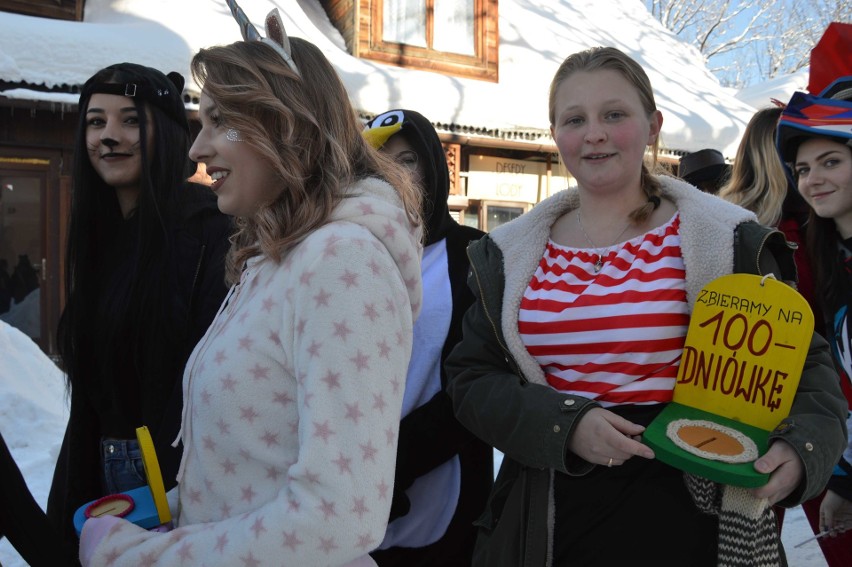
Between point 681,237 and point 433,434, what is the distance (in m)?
0.89

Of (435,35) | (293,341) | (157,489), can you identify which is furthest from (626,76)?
(435,35)

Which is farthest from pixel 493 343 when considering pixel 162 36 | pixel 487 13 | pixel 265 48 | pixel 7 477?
pixel 487 13

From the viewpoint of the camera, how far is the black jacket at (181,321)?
2023mm

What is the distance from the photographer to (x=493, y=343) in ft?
5.49

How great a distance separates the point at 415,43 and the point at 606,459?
9.86m

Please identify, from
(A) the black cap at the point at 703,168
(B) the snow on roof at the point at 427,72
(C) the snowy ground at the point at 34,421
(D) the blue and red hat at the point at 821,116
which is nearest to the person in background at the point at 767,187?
(D) the blue and red hat at the point at 821,116

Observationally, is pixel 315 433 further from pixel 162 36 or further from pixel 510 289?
pixel 162 36

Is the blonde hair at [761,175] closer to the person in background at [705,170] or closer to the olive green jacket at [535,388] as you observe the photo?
the person in background at [705,170]

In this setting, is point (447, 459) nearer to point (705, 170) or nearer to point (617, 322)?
point (617, 322)

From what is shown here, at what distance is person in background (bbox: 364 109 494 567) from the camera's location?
6.61ft

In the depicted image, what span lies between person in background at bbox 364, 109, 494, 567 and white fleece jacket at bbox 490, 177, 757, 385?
50 cm

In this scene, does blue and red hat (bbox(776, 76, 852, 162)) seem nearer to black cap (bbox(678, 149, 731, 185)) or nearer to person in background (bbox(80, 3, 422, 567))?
person in background (bbox(80, 3, 422, 567))

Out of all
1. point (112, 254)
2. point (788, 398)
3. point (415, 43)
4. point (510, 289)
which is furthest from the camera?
point (415, 43)

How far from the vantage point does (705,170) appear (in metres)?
4.07
